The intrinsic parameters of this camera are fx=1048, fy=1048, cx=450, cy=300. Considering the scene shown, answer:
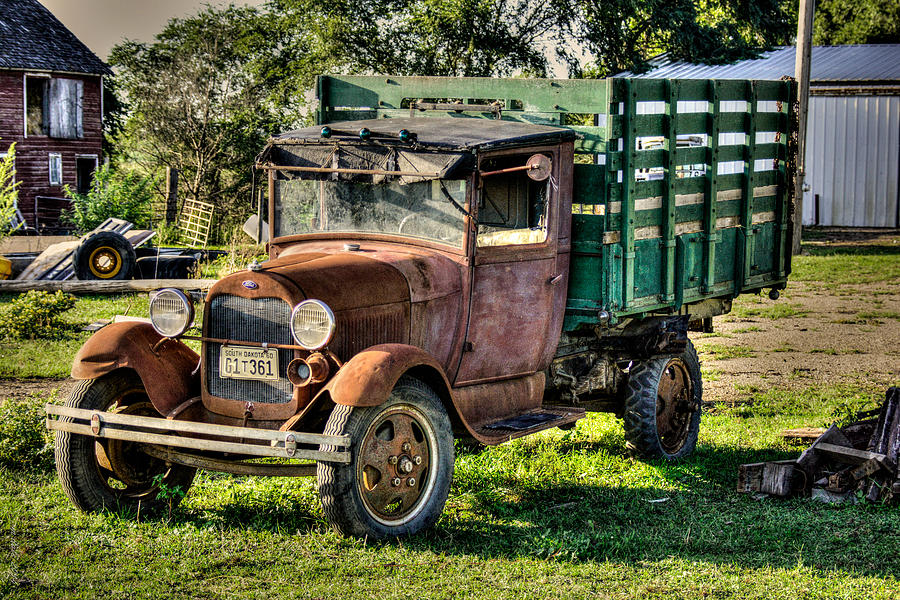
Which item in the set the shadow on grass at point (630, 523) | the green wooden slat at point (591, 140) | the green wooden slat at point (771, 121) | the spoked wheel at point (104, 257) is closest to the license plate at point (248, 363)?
the shadow on grass at point (630, 523)

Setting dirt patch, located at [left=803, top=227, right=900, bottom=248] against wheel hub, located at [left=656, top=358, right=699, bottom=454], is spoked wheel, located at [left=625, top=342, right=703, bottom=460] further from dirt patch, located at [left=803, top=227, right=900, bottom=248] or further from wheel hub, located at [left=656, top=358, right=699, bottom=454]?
dirt patch, located at [left=803, top=227, right=900, bottom=248]

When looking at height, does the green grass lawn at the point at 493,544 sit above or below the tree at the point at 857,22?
below

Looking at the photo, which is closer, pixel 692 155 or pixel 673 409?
pixel 692 155

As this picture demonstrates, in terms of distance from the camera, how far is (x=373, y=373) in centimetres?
546

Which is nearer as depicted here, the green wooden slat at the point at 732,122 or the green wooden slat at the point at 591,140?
the green wooden slat at the point at 591,140

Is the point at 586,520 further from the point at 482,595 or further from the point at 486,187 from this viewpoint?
the point at 486,187

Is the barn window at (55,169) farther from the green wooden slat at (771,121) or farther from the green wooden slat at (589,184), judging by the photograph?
the green wooden slat at (589,184)

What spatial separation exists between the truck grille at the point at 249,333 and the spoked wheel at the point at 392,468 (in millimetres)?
569

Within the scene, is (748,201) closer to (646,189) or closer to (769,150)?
(769,150)

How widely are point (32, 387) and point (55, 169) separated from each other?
22073 mm

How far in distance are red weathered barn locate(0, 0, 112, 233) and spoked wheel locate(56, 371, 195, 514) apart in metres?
23.4

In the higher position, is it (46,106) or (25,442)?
(46,106)

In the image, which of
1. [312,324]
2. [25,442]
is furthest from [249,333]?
[25,442]

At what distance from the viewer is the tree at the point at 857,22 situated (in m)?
40.1
